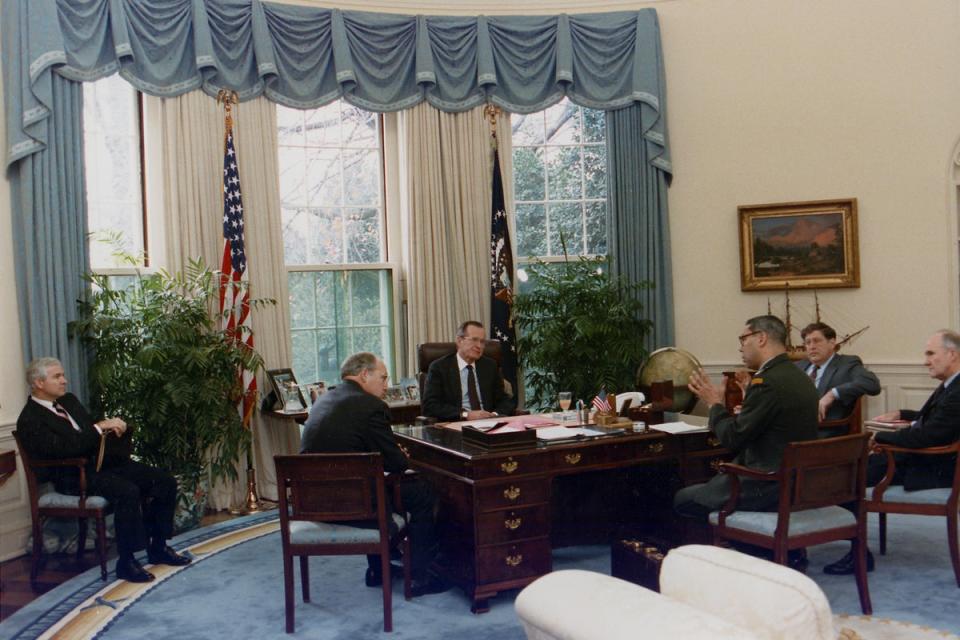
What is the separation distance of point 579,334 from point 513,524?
2.97 metres

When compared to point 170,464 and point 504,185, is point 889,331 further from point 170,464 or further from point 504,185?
point 170,464

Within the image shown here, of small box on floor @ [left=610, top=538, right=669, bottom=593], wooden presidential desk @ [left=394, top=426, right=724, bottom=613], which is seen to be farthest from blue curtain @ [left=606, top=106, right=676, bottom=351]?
small box on floor @ [left=610, top=538, right=669, bottom=593]

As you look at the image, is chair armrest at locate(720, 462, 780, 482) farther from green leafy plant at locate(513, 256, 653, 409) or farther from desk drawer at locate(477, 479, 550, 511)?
green leafy plant at locate(513, 256, 653, 409)

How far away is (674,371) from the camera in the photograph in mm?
7820

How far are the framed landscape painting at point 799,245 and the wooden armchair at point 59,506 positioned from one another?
5670mm

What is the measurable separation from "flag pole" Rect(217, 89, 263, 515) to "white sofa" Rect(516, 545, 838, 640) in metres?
5.55

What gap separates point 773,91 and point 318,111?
4073 millimetres

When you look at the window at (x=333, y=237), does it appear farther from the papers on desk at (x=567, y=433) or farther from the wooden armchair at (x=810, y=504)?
the wooden armchair at (x=810, y=504)

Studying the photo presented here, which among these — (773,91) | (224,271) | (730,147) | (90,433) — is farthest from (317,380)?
(773,91)

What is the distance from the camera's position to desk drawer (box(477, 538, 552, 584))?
4.71m

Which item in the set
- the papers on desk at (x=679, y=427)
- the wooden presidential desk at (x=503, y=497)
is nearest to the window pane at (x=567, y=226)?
the papers on desk at (x=679, y=427)

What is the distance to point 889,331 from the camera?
788cm

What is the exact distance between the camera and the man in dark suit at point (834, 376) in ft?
20.8

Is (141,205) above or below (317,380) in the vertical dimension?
above
